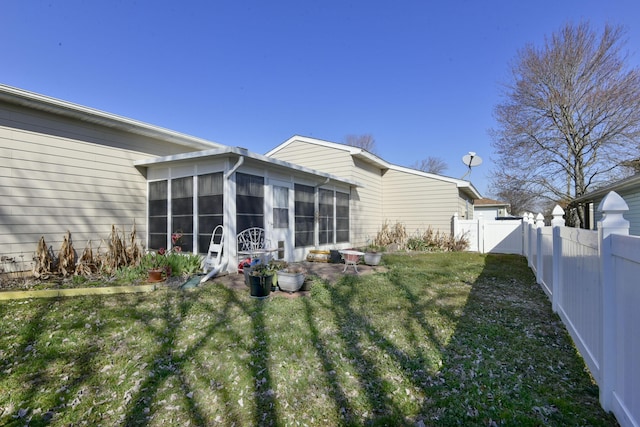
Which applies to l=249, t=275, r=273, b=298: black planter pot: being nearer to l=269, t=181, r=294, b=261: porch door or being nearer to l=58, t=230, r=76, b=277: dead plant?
l=269, t=181, r=294, b=261: porch door

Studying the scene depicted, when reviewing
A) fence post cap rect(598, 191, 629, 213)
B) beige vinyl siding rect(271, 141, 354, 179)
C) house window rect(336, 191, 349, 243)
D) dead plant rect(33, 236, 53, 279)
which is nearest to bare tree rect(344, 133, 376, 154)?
beige vinyl siding rect(271, 141, 354, 179)

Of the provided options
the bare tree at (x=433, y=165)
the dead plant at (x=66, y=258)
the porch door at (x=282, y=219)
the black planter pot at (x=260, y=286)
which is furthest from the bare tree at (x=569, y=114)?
the bare tree at (x=433, y=165)

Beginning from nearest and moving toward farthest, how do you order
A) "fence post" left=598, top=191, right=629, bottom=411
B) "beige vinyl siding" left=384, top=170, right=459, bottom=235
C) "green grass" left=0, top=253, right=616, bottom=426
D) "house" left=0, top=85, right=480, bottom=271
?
"fence post" left=598, top=191, right=629, bottom=411, "green grass" left=0, top=253, right=616, bottom=426, "house" left=0, top=85, right=480, bottom=271, "beige vinyl siding" left=384, top=170, right=459, bottom=235

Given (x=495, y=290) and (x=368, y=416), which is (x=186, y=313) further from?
(x=495, y=290)

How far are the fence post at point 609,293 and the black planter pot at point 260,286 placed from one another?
13.0 ft

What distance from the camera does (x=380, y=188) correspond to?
13.7 meters

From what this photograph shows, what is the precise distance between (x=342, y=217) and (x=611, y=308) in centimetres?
922

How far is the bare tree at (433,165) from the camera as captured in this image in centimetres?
3409

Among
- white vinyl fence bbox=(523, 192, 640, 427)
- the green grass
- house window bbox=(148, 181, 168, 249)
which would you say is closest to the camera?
white vinyl fence bbox=(523, 192, 640, 427)

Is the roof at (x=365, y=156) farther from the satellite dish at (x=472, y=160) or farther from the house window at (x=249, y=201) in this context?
the house window at (x=249, y=201)

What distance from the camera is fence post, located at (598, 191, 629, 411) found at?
6.46ft

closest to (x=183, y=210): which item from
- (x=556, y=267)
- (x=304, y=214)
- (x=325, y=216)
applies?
(x=304, y=214)

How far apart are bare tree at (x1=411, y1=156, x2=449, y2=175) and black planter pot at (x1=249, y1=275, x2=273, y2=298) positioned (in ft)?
103

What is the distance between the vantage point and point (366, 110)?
1700 centimetres
